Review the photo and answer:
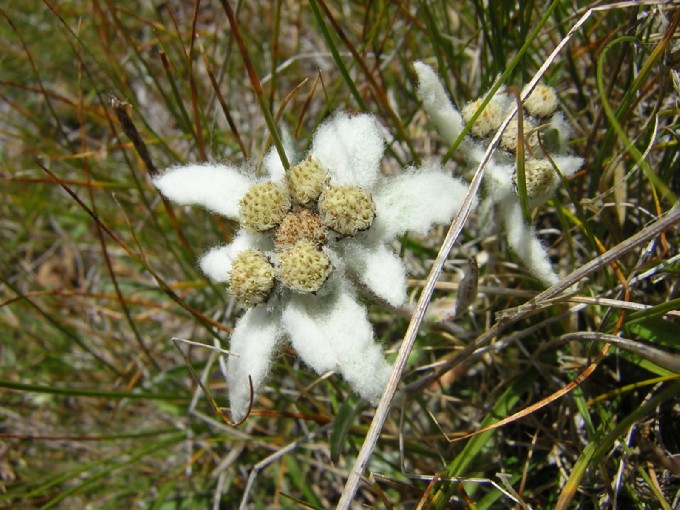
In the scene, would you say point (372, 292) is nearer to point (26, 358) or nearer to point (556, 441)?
point (556, 441)

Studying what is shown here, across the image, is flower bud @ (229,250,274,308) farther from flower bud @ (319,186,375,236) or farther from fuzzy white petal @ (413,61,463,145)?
fuzzy white petal @ (413,61,463,145)

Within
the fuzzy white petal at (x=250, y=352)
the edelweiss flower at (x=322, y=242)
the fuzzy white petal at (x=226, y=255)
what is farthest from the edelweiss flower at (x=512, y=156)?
the fuzzy white petal at (x=250, y=352)

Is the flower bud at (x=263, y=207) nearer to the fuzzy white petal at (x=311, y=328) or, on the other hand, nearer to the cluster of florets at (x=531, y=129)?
the fuzzy white petal at (x=311, y=328)

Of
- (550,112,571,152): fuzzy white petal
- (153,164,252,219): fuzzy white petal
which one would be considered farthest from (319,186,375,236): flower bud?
(550,112,571,152): fuzzy white petal

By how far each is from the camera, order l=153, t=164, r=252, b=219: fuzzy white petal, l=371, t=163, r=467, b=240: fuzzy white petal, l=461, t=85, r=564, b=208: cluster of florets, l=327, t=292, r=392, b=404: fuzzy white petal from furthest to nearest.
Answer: l=153, t=164, r=252, b=219: fuzzy white petal, l=461, t=85, r=564, b=208: cluster of florets, l=371, t=163, r=467, b=240: fuzzy white petal, l=327, t=292, r=392, b=404: fuzzy white petal

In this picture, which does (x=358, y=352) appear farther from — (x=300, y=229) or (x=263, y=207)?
(x=263, y=207)

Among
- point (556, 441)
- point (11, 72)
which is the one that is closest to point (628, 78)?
point (556, 441)
